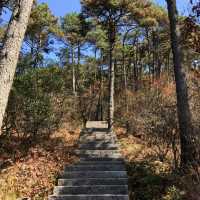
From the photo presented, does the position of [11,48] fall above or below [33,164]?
above

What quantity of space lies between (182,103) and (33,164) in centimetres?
490

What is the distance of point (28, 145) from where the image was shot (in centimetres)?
1405

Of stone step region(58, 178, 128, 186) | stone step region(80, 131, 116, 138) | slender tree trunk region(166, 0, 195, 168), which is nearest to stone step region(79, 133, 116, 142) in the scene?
stone step region(80, 131, 116, 138)

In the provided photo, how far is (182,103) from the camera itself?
998cm

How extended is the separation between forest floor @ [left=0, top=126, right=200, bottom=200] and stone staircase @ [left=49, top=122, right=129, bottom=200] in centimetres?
27

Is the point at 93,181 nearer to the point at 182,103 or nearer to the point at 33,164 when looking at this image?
the point at 33,164

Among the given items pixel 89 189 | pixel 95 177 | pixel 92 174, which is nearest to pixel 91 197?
pixel 89 189

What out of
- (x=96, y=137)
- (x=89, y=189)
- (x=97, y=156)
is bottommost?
(x=89, y=189)

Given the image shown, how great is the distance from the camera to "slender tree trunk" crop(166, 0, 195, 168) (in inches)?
376

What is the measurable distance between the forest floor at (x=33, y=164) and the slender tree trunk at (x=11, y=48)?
5231 millimetres

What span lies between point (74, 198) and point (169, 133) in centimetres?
324

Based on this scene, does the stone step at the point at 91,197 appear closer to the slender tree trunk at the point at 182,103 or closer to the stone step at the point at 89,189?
the stone step at the point at 89,189

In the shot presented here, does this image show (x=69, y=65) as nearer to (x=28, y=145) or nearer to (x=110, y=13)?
(x=110, y=13)

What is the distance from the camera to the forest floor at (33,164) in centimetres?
1066
